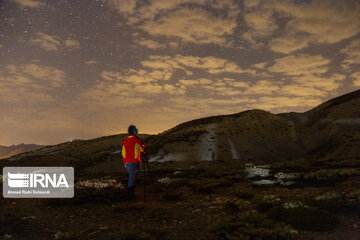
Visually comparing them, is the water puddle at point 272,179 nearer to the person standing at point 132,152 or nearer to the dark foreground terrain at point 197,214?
the dark foreground terrain at point 197,214

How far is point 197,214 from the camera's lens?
11.3 meters

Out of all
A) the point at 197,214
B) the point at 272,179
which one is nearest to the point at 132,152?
the point at 197,214

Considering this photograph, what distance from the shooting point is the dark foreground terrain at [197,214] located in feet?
29.0

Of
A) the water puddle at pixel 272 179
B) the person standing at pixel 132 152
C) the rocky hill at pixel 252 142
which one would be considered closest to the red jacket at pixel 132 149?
the person standing at pixel 132 152

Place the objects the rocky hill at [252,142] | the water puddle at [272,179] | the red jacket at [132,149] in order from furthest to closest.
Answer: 1. the rocky hill at [252,142]
2. the water puddle at [272,179]
3. the red jacket at [132,149]

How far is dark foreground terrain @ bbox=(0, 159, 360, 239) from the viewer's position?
8.84 meters

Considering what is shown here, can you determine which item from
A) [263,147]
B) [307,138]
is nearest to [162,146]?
[263,147]

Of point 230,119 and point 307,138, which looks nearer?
point 307,138

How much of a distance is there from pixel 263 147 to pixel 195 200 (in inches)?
1850

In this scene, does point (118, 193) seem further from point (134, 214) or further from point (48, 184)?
point (48, 184)

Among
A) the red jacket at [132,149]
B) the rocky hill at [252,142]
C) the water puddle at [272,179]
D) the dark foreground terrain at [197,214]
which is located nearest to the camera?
the dark foreground terrain at [197,214]

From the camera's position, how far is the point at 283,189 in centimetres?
1560

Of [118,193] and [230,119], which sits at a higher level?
[230,119]

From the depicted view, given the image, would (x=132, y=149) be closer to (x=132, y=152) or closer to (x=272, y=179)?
(x=132, y=152)
